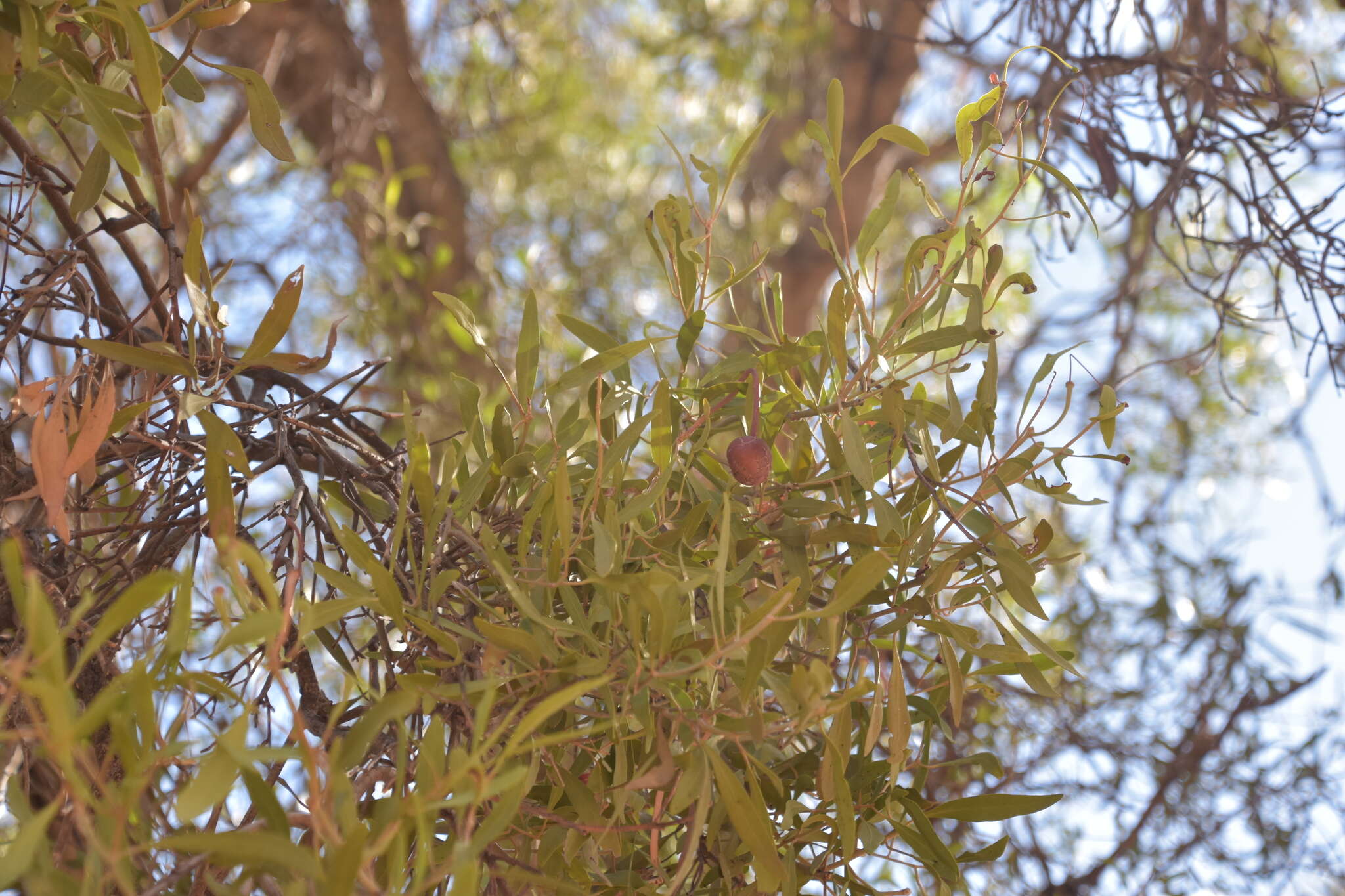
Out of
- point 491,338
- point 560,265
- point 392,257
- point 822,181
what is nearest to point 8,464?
point 392,257

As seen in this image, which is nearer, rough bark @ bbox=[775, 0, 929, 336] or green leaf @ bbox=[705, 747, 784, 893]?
green leaf @ bbox=[705, 747, 784, 893]

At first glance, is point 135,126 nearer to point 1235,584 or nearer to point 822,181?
point 1235,584

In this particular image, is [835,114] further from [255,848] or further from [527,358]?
[255,848]

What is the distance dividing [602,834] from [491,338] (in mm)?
1528

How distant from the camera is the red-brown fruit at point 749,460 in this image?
58cm

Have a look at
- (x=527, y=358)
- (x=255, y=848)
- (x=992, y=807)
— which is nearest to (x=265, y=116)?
(x=527, y=358)

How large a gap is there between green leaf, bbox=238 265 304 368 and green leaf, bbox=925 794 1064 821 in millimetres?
433

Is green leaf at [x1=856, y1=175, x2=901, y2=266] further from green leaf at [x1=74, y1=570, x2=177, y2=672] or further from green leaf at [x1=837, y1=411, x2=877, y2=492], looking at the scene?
green leaf at [x1=74, y1=570, x2=177, y2=672]

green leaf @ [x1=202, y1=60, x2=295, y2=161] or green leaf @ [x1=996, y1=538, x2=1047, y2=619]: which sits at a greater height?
green leaf @ [x1=202, y1=60, x2=295, y2=161]

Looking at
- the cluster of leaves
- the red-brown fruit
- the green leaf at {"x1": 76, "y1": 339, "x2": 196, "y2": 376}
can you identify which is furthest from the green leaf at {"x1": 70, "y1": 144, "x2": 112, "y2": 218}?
the red-brown fruit

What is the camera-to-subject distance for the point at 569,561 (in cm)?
59

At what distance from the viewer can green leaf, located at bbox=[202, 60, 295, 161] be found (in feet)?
1.94

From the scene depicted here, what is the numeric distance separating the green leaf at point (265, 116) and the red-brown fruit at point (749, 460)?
0.29 m

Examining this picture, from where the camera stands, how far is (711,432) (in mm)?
666
